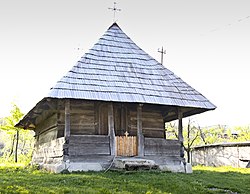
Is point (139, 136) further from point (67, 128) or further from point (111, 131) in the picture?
point (67, 128)

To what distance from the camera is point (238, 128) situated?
40562 millimetres

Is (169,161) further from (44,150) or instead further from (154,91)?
(44,150)

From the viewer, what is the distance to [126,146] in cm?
1250

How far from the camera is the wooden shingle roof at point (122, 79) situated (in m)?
11.8

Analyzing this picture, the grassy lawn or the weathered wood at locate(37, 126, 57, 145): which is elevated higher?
the weathered wood at locate(37, 126, 57, 145)

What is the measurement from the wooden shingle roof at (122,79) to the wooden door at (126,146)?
1.50 metres

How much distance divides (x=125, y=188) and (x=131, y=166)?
10.2 ft

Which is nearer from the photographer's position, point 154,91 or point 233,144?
point 154,91

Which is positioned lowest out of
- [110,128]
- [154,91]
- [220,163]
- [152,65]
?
[220,163]

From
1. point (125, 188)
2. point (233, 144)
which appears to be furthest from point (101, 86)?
point (233, 144)

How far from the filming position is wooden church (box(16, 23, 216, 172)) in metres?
11.7

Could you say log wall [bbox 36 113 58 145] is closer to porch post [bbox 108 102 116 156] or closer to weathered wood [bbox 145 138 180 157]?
porch post [bbox 108 102 116 156]

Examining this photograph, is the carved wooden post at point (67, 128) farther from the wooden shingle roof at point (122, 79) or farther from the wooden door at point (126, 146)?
the wooden door at point (126, 146)

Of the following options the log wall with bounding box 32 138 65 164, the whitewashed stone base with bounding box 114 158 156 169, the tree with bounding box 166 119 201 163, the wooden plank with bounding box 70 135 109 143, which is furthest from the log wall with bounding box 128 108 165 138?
the tree with bounding box 166 119 201 163
